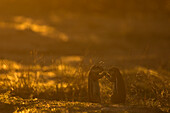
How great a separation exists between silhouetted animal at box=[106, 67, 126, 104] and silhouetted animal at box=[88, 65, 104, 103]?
17 centimetres

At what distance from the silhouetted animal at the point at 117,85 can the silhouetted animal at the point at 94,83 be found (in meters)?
0.17

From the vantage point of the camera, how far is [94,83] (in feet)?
17.8

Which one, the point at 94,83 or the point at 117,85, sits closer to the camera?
the point at 117,85

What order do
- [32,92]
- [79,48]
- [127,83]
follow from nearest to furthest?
[32,92] < [127,83] < [79,48]

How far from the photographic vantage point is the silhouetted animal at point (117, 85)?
5.28m

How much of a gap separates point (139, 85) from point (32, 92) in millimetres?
2303

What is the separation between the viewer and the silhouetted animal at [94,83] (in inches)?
Answer: 209

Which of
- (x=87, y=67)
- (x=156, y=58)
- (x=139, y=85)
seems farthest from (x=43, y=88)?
(x=156, y=58)

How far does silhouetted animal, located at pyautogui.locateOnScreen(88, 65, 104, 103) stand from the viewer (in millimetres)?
5314

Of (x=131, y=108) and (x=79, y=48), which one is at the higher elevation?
(x=79, y=48)

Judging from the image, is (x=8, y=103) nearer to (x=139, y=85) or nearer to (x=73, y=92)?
(x=73, y=92)

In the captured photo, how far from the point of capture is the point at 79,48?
42.1ft

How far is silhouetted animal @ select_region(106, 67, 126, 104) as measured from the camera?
5277mm

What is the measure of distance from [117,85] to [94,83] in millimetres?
351
